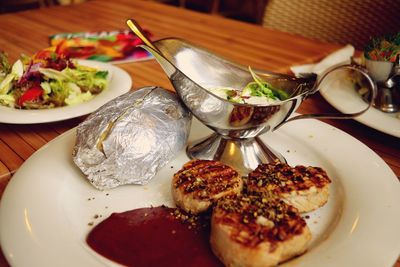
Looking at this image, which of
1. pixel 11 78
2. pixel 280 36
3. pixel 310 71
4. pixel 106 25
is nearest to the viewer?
pixel 11 78

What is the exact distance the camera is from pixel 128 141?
817 mm

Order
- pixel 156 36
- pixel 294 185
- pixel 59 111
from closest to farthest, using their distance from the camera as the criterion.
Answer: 1. pixel 294 185
2. pixel 59 111
3. pixel 156 36

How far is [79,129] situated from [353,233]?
0.59m

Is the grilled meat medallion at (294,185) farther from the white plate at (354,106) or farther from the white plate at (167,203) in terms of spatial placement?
the white plate at (354,106)

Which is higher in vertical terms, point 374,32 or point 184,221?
point 374,32

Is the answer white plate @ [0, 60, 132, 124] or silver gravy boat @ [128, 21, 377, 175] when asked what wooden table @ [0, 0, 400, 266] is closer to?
white plate @ [0, 60, 132, 124]

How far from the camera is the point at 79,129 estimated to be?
853 mm

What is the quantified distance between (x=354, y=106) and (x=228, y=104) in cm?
44

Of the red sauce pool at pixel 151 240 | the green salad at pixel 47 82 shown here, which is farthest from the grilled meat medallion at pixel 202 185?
the green salad at pixel 47 82

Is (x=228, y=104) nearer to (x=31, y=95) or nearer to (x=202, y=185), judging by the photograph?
(x=202, y=185)

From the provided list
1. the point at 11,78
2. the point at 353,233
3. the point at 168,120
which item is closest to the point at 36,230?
the point at 168,120

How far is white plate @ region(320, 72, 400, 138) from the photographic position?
0.96 meters

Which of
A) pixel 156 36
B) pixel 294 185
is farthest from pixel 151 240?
pixel 156 36

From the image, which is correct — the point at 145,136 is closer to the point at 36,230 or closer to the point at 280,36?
the point at 36,230
